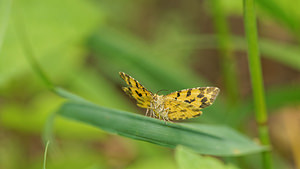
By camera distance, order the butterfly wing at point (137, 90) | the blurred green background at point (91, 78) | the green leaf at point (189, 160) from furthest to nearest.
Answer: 1. the blurred green background at point (91, 78)
2. the butterfly wing at point (137, 90)
3. the green leaf at point (189, 160)

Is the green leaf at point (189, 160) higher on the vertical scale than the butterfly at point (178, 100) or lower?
lower

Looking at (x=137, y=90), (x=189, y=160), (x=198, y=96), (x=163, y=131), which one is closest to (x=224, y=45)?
(x=198, y=96)

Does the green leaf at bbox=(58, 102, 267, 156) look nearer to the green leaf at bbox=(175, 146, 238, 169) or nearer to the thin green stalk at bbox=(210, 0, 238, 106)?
the green leaf at bbox=(175, 146, 238, 169)

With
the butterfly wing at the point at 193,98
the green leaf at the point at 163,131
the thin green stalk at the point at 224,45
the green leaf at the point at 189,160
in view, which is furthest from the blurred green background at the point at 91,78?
the green leaf at the point at 189,160

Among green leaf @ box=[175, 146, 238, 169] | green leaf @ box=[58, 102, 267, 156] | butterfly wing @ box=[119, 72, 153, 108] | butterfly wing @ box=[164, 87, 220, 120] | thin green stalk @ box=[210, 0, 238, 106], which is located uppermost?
thin green stalk @ box=[210, 0, 238, 106]

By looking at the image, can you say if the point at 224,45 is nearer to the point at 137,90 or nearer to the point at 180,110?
the point at 180,110

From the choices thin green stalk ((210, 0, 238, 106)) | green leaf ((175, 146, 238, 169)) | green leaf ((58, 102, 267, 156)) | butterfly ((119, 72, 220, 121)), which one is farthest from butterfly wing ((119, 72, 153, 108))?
thin green stalk ((210, 0, 238, 106))

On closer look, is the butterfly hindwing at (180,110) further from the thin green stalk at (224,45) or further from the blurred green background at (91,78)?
the thin green stalk at (224,45)
